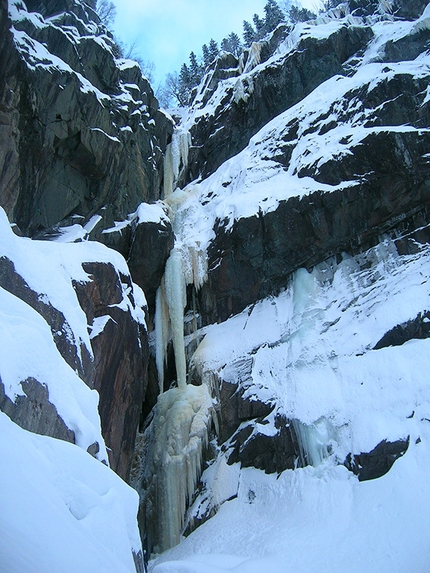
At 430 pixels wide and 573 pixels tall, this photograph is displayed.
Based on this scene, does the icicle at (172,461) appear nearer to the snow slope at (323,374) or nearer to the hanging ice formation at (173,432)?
the hanging ice formation at (173,432)

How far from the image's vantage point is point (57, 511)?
147 inches

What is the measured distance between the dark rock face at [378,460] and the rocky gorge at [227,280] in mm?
35

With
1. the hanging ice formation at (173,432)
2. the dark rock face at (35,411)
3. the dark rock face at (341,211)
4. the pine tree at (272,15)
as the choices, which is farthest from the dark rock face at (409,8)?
the dark rock face at (35,411)

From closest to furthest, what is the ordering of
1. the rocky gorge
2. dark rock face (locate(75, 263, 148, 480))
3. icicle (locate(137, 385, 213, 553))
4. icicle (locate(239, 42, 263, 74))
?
the rocky gorge
dark rock face (locate(75, 263, 148, 480))
icicle (locate(137, 385, 213, 553))
icicle (locate(239, 42, 263, 74))

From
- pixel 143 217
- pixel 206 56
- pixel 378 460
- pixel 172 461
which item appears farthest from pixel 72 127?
pixel 206 56

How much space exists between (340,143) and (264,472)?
1180 cm

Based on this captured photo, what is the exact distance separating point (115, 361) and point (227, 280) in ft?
24.7

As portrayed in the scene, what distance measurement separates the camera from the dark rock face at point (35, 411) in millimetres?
5129

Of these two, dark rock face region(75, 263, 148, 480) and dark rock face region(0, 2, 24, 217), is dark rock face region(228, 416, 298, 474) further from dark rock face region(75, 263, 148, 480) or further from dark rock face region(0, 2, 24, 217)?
dark rock face region(0, 2, 24, 217)

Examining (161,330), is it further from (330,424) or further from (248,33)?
(248,33)

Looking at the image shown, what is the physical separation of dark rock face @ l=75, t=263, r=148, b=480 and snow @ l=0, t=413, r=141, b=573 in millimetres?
5282

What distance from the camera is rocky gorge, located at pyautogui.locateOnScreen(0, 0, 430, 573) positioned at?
29.3 feet

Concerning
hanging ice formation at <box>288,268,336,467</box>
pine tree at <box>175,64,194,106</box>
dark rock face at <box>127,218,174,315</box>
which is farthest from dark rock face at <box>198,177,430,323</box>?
pine tree at <box>175,64,194,106</box>

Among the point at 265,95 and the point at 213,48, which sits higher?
the point at 213,48
